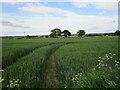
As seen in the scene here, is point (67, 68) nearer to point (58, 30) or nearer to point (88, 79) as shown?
point (88, 79)

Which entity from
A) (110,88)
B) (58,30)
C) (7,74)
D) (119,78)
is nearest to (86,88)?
(110,88)

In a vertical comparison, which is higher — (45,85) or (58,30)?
(58,30)

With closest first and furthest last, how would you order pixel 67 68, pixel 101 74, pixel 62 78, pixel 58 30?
pixel 101 74 < pixel 62 78 < pixel 67 68 < pixel 58 30

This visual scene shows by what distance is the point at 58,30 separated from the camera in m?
65.4

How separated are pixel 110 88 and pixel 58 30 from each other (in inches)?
2423

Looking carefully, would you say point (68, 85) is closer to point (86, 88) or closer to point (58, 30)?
point (86, 88)

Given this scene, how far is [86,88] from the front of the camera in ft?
15.9

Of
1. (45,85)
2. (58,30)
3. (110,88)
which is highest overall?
(58,30)

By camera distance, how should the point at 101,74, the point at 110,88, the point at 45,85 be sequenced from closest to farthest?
the point at 110,88, the point at 101,74, the point at 45,85

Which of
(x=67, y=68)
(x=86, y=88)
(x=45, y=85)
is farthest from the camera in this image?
(x=67, y=68)

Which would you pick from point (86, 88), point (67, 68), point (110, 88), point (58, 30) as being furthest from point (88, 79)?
point (58, 30)

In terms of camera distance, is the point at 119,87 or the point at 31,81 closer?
the point at 119,87

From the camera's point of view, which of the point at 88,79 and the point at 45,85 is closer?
the point at 88,79

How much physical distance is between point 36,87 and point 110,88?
2737 mm
